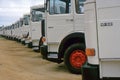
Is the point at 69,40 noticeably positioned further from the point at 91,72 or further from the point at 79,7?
the point at 91,72

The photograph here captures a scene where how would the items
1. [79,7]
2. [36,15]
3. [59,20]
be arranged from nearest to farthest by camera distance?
[79,7] < [59,20] < [36,15]

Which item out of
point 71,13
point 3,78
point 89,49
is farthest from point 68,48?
point 89,49

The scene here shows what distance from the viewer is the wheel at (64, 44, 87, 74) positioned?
10.7 meters

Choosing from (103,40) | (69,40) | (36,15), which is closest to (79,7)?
(69,40)

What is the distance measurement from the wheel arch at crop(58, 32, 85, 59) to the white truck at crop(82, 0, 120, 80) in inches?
183

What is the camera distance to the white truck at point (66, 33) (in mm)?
10820

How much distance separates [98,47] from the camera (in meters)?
6.06

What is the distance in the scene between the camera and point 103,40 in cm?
600

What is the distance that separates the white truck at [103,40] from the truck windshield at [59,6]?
5.32m

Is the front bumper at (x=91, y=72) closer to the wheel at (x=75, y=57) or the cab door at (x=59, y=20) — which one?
the wheel at (x=75, y=57)

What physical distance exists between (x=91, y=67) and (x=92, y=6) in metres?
1.07

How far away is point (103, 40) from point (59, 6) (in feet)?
19.2

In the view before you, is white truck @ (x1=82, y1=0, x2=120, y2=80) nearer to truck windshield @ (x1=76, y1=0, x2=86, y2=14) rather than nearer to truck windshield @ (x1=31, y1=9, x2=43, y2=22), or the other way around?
truck windshield @ (x1=76, y1=0, x2=86, y2=14)

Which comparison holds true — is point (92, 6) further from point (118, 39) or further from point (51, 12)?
point (51, 12)
